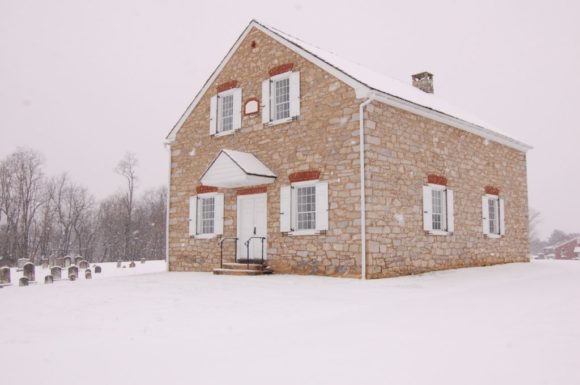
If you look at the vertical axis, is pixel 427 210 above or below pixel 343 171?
below

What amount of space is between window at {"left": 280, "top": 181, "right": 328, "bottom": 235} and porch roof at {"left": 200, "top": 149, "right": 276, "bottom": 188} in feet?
2.43

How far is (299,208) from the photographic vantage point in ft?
44.3

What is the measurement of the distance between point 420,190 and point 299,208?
3.37 metres

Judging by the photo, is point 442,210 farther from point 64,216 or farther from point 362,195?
point 64,216

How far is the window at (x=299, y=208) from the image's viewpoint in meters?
13.1

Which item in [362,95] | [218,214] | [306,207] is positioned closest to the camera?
[362,95]

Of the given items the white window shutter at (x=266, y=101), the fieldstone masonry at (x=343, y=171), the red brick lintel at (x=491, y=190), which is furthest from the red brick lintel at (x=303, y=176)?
the red brick lintel at (x=491, y=190)

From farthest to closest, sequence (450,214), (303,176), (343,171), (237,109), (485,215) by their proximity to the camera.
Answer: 1. (485,215)
2. (237,109)
3. (450,214)
4. (303,176)
5. (343,171)

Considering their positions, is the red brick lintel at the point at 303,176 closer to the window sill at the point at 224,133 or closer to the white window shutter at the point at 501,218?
the window sill at the point at 224,133

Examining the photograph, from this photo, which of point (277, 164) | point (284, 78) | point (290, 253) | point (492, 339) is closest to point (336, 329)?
point (492, 339)

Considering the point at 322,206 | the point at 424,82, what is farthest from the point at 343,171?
the point at 424,82

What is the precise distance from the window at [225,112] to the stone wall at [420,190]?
214 inches

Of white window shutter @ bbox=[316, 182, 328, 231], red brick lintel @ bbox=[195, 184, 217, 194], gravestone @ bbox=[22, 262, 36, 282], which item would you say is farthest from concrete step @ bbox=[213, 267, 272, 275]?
gravestone @ bbox=[22, 262, 36, 282]

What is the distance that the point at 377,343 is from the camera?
5.08 m
